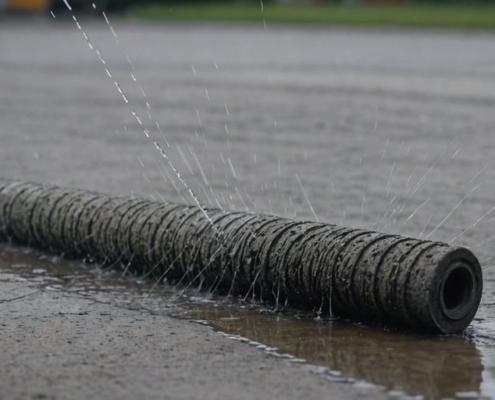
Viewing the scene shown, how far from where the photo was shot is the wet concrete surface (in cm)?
489

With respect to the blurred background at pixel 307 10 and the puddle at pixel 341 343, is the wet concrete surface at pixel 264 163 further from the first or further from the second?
the blurred background at pixel 307 10

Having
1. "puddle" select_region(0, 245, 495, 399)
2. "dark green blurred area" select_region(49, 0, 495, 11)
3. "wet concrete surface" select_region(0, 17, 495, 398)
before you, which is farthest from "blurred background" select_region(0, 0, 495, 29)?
"puddle" select_region(0, 245, 495, 399)

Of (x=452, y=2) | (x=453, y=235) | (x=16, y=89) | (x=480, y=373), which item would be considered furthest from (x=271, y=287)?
(x=452, y=2)

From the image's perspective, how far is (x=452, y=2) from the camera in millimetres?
49875

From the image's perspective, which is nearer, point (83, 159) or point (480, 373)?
point (480, 373)

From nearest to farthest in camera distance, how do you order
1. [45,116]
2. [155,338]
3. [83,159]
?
[155,338], [83,159], [45,116]

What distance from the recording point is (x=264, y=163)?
11617 mm

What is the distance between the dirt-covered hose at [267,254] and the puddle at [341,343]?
132 millimetres

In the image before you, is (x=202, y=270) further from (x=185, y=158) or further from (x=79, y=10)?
(x=79, y=10)

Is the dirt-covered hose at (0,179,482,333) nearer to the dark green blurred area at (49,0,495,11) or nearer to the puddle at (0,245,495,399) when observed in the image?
the puddle at (0,245,495,399)

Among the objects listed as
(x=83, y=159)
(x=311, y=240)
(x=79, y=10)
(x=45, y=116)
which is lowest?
(x=311, y=240)

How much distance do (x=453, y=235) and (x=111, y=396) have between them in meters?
3.87

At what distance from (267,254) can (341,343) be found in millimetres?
985

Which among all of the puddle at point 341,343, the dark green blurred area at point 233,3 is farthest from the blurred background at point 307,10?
the puddle at point 341,343
